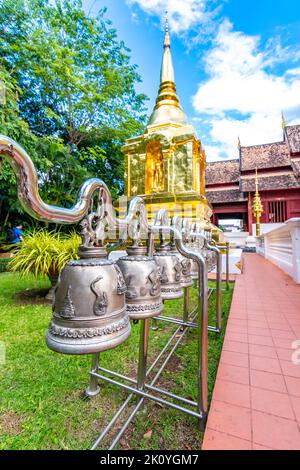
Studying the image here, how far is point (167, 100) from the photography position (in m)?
6.82

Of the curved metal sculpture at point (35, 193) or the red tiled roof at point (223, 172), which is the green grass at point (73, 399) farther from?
the red tiled roof at point (223, 172)

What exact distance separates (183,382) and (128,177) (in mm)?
5795

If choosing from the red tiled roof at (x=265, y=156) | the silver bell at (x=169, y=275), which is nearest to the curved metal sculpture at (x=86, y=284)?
the silver bell at (x=169, y=275)

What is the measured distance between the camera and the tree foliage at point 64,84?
27.2 ft

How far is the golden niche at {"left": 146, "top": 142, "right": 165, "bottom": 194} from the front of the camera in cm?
637

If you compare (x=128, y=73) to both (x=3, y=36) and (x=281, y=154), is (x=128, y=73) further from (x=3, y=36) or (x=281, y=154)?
(x=281, y=154)

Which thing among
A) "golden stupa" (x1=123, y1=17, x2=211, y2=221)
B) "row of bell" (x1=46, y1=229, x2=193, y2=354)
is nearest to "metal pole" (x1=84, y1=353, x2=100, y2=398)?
"row of bell" (x1=46, y1=229, x2=193, y2=354)

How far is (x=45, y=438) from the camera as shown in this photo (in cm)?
133

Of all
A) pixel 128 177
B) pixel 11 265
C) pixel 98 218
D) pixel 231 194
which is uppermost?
pixel 231 194

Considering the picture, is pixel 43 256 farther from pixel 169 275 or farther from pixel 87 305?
pixel 87 305

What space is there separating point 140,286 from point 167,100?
7.19 metres

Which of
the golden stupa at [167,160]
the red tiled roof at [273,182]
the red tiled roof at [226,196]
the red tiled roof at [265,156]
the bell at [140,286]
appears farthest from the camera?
the red tiled roof at [226,196]

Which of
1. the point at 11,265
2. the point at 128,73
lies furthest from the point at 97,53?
the point at 11,265

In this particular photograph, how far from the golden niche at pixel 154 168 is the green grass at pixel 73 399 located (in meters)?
4.46
